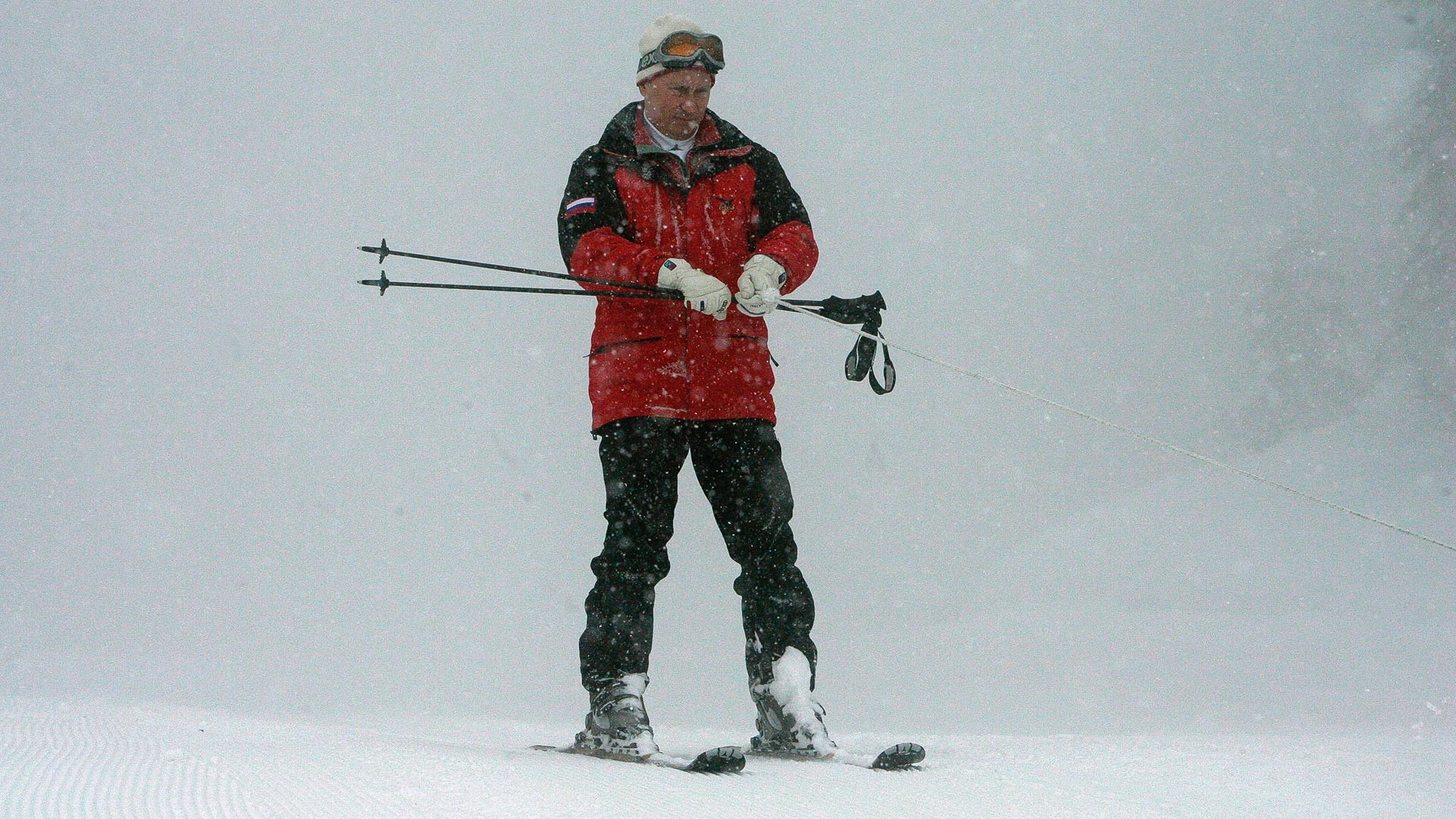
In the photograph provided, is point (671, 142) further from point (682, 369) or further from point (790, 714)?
point (790, 714)

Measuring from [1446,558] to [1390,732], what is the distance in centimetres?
565

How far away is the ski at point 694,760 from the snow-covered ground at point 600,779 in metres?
0.05

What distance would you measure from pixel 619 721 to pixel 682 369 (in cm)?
81

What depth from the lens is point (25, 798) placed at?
1.45 m

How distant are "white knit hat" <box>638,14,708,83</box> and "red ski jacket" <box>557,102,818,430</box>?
0.37 feet

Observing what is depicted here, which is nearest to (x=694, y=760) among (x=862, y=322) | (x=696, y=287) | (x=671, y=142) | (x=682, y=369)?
(x=682, y=369)

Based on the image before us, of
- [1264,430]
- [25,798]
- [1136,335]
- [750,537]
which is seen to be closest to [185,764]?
[25,798]

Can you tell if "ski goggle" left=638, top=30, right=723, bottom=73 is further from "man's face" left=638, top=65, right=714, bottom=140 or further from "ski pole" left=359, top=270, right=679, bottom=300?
"ski pole" left=359, top=270, right=679, bottom=300

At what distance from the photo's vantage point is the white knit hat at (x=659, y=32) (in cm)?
276

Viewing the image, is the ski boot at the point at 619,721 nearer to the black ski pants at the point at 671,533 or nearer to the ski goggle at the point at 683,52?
the black ski pants at the point at 671,533

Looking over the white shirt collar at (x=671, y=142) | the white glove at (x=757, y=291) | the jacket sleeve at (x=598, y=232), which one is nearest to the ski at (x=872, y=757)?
the white glove at (x=757, y=291)

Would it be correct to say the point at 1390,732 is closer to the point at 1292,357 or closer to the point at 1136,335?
the point at 1292,357

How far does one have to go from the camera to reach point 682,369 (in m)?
2.68

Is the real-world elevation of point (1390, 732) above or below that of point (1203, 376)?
below
